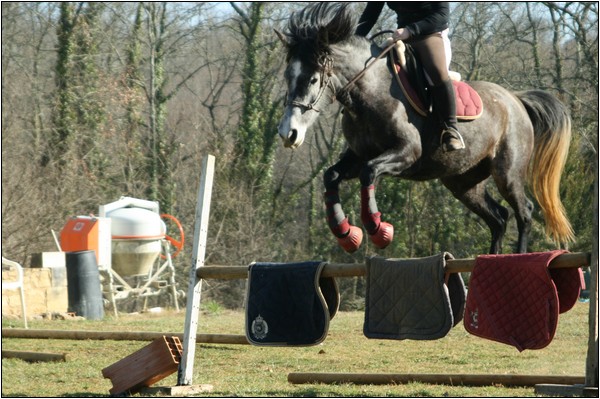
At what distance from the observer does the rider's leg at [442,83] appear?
19.1 feet

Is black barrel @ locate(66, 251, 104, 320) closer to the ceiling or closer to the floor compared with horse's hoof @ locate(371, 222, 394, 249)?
closer to the floor

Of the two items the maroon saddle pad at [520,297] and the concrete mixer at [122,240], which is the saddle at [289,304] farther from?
the concrete mixer at [122,240]

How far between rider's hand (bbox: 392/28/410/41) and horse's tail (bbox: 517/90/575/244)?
1.50 m

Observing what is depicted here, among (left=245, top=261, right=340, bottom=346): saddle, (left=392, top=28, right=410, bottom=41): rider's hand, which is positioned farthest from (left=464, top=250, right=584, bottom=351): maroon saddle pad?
(left=392, top=28, right=410, bottom=41): rider's hand

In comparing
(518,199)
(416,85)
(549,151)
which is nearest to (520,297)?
(416,85)

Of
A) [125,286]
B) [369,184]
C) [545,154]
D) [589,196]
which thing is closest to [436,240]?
[589,196]

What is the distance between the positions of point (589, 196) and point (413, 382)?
13369 millimetres

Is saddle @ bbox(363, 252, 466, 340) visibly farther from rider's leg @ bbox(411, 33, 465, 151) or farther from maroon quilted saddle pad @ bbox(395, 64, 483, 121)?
maroon quilted saddle pad @ bbox(395, 64, 483, 121)

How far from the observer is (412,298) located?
5086 mm

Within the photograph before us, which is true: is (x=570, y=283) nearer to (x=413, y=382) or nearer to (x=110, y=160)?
(x=413, y=382)

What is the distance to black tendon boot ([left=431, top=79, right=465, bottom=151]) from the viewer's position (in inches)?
228

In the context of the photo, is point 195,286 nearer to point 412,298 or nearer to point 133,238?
point 412,298

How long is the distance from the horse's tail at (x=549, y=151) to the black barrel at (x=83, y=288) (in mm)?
7183

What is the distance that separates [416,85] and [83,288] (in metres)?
7.55
